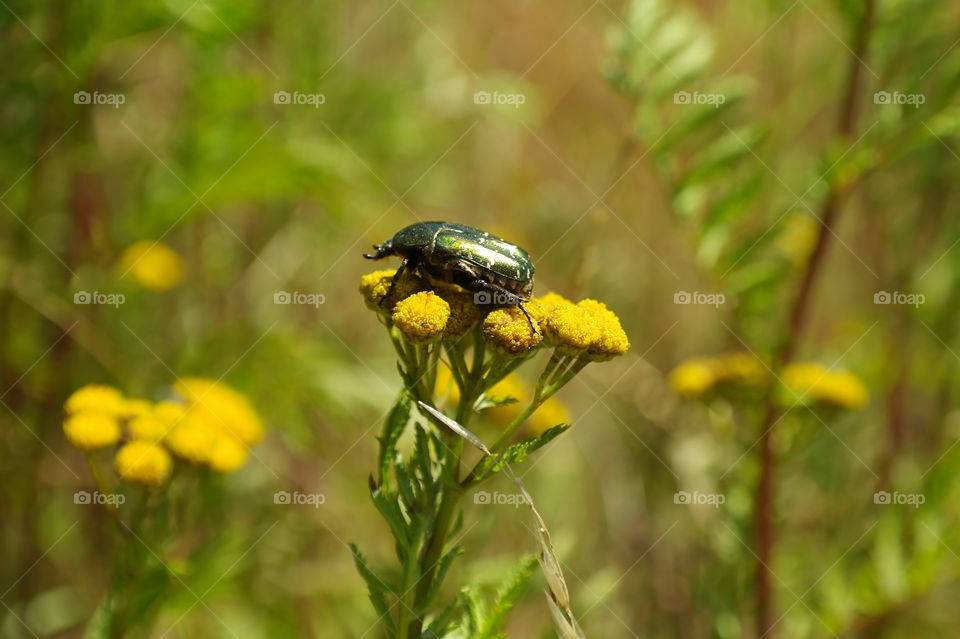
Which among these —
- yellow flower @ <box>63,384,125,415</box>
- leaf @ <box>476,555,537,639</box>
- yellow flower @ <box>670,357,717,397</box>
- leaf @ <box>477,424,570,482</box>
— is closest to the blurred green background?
yellow flower @ <box>670,357,717,397</box>

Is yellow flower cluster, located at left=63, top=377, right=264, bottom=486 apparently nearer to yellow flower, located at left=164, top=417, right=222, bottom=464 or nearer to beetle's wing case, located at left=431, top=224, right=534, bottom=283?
yellow flower, located at left=164, top=417, right=222, bottom=464

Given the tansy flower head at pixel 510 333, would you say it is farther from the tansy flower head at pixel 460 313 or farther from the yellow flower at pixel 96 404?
the yellow flower at pixel 96 404

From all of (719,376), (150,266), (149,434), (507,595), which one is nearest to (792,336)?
(719,376)

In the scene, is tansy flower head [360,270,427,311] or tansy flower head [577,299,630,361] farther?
tansy flower head [360,270,427,311]

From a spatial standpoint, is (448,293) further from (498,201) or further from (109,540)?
(498,201)

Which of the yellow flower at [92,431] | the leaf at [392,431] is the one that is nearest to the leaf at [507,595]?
the leaf at [392,431]

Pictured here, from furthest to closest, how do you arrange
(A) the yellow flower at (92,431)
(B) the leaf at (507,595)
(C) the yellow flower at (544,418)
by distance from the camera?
1. (C) the yellow flower at (544,418)
2. (A) the yellow flower at (92,431)
3. (B) the leaf at (507,595)
